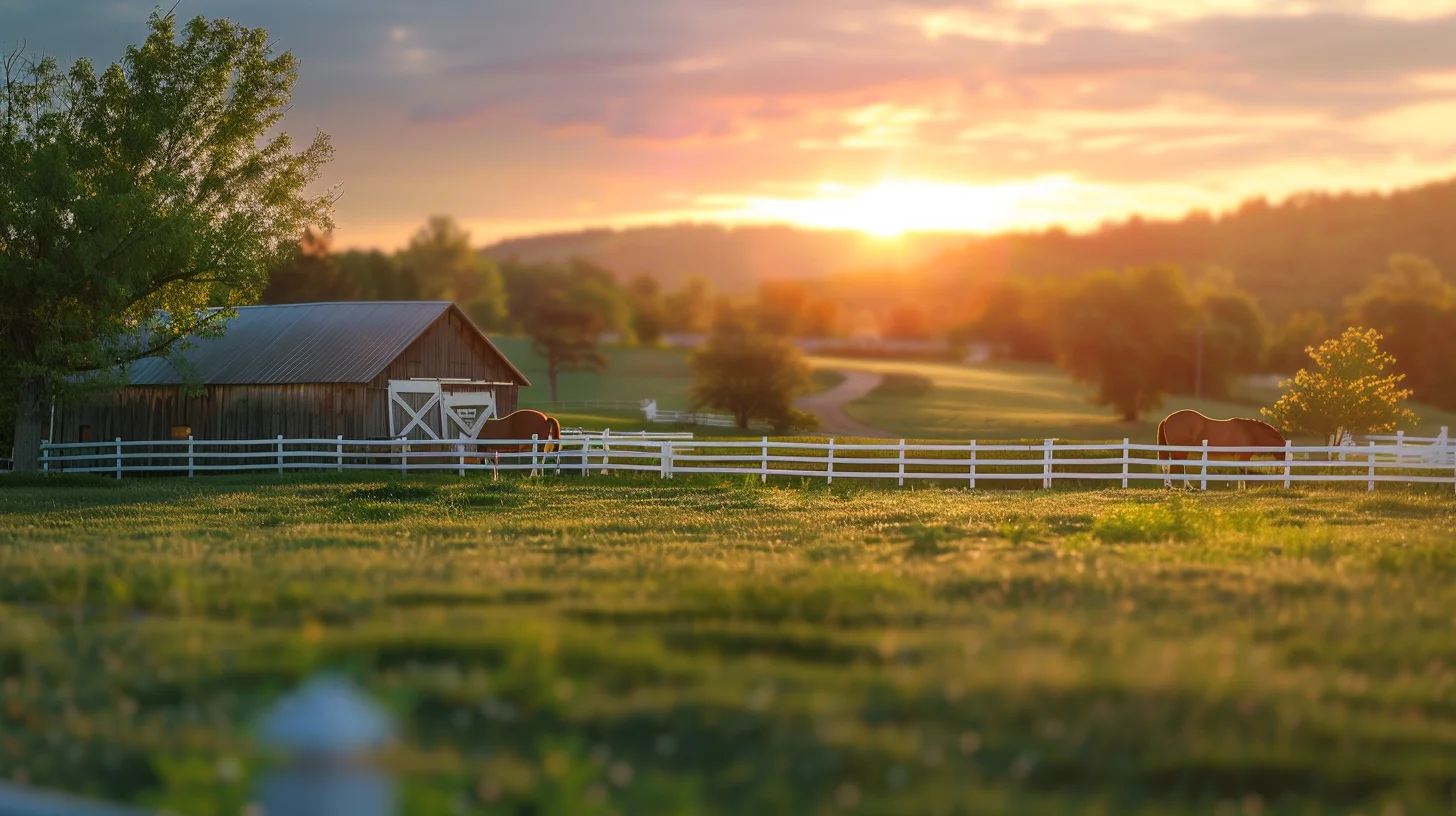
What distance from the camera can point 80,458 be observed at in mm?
37844

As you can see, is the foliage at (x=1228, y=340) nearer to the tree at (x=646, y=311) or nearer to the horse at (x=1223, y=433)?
the tree at (x=646, y=311)

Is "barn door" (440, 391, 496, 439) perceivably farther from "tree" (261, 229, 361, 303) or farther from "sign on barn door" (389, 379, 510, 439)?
"tree" (261, 229, 361, 303)

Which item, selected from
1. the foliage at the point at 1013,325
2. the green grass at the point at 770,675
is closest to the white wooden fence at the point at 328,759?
the green grass at the point at 770,675

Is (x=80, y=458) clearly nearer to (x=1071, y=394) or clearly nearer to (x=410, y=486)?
(x=410, y=486)

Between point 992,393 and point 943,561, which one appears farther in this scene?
point 992,393

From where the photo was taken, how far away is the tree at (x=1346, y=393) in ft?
143

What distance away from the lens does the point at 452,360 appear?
41656 mm

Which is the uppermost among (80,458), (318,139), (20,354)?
(318,139)

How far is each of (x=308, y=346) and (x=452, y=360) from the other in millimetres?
4426

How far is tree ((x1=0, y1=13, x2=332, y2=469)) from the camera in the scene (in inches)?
1329

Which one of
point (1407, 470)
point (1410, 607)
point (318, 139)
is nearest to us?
point (1410, 607)

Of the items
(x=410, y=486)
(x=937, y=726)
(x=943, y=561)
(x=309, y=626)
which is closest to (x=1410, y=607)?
(x=943, y=561)

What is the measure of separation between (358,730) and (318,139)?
36746 millimetres

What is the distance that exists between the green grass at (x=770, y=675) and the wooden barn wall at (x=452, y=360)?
26371 millimetres
